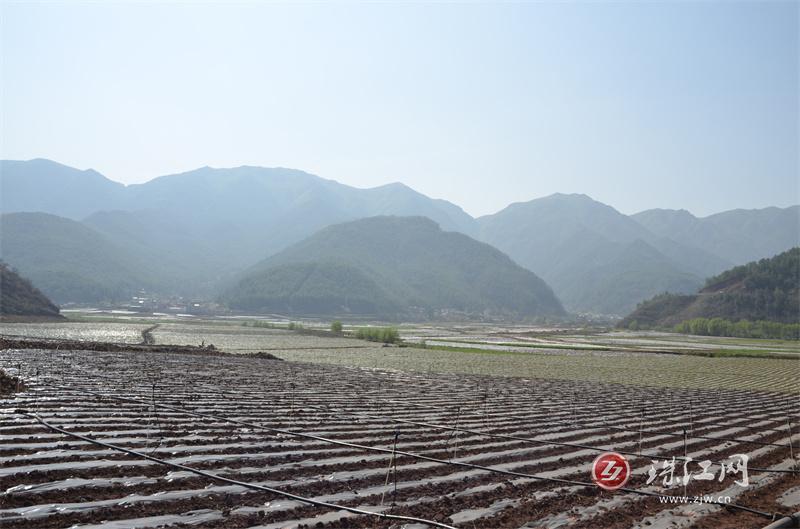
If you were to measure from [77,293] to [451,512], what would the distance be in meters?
138

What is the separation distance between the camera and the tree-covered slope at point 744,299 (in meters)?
96.1

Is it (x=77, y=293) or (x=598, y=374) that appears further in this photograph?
(x=77, y=293)

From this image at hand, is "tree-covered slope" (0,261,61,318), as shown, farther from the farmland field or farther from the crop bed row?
the crop bed row

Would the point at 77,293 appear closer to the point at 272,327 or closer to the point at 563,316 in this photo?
the point at 272,327

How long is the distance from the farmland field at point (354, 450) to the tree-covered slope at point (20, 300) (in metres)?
49.8

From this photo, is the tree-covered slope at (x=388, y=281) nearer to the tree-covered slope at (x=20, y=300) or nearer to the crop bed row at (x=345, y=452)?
the tree-covered slope at (x=20, y=300)

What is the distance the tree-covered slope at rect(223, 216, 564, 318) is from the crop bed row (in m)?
115

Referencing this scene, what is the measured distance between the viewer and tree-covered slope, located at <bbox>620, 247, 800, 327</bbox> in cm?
9606

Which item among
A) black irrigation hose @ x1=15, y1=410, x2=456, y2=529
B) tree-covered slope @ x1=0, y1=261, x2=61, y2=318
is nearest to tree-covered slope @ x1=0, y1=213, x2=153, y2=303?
tree-covered slope @ x1=0, y1=261, x2=61, y2=318

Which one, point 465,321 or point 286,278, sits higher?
point 286,278

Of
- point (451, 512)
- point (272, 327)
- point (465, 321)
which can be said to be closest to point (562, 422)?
point (451, 512)

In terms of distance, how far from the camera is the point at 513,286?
582 ft

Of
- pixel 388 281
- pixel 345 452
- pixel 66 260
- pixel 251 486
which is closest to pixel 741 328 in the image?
pixel 388 281

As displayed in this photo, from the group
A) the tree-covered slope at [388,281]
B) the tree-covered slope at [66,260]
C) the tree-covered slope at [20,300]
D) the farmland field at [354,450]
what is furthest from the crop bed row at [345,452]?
the tree-covered slope at [66,260]
